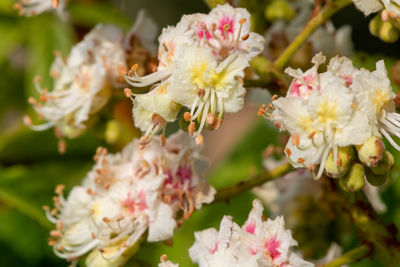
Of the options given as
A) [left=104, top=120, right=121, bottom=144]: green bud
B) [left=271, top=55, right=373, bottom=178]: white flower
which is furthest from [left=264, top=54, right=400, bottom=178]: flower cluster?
[left=104, top=120, right=121, bottom=144]: green bud

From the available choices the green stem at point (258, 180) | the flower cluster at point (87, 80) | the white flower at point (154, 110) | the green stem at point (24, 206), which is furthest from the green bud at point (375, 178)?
the green stem at point (24, 206)

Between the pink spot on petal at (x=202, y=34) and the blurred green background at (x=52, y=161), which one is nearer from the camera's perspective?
the pink spot on petal at (x=202, y=34)

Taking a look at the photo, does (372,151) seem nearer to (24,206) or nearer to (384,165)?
(384,165)

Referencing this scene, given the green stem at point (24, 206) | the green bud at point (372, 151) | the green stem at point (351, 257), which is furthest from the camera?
the green stem at point (24, 206)

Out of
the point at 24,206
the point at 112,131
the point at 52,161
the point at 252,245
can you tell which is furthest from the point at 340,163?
the point at 52,161

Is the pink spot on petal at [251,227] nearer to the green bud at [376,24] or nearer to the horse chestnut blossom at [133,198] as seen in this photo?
the horse chestnut blossom at [133,198]

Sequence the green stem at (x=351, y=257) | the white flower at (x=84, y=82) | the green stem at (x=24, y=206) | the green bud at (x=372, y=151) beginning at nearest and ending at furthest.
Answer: the green bud at (x=372, y=151)
the green stem at (x=351, y=257)
the white flower at (x=84, y=82)
the green stem at (x=24, y=206)

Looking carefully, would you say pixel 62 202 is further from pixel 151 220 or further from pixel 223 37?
pixel 223 37
